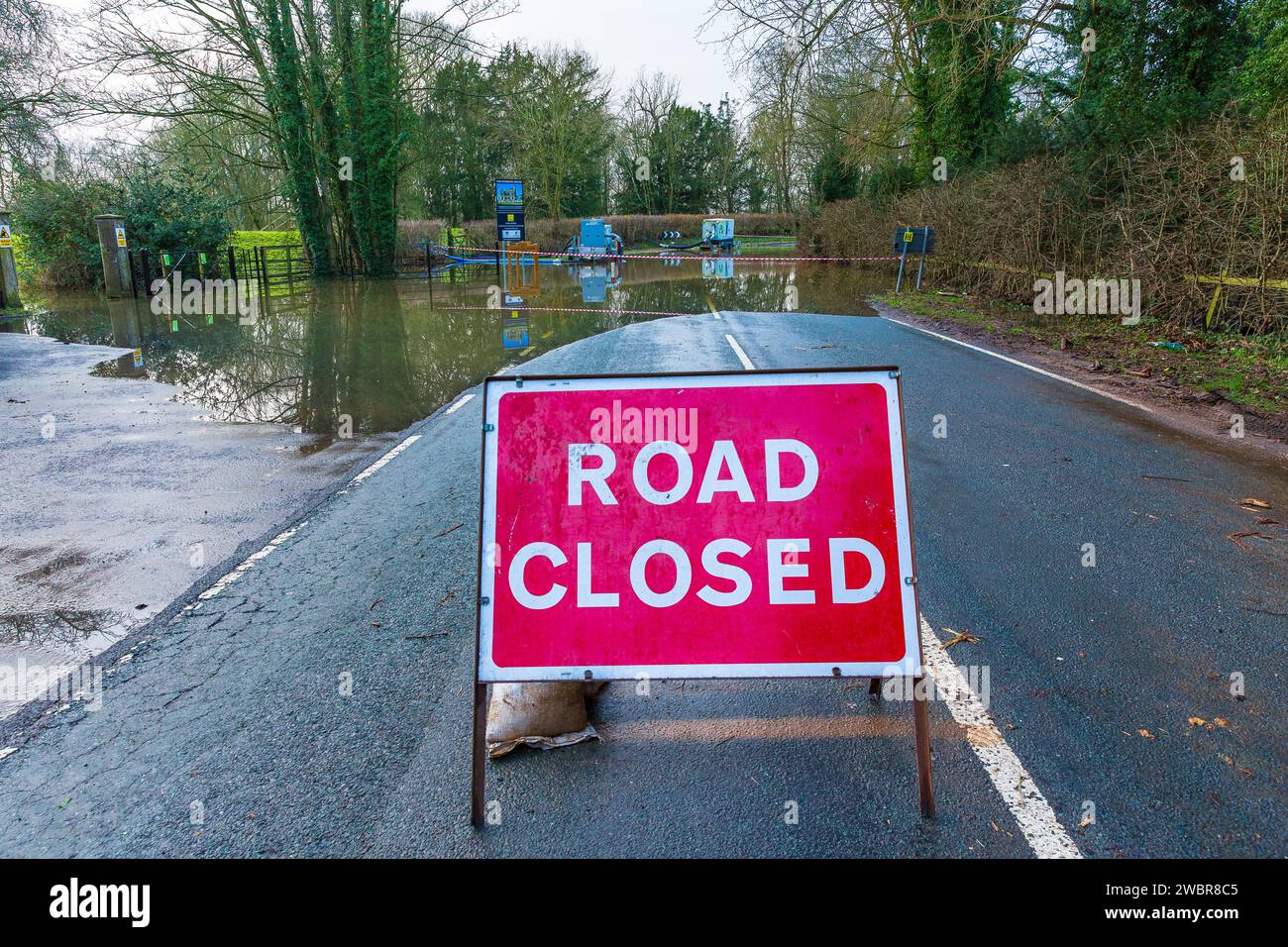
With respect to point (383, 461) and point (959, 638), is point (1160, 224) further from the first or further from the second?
Result: point (383, 461)

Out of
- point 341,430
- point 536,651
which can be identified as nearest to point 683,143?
point 341,430

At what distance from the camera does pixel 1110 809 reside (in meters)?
2.73

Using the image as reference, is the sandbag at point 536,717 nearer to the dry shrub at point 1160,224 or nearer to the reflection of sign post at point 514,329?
the reflection of sign post at point 514,329

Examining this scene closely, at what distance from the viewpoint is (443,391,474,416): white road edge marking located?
9039 mm

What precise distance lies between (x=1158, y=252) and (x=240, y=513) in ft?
47.4

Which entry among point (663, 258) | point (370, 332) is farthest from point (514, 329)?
point (663, 258)

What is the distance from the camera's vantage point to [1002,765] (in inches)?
118

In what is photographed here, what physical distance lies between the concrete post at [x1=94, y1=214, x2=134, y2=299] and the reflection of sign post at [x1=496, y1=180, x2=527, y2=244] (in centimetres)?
1182

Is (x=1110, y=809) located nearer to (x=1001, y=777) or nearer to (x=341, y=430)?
(x=1001, y=777)

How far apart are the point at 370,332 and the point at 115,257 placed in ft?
32.2

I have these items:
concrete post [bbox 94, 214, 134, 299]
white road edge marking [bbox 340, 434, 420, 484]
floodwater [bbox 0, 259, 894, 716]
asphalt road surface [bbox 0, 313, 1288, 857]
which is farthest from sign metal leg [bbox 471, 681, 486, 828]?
concrete post [bbox 94, 214, 134, 299]

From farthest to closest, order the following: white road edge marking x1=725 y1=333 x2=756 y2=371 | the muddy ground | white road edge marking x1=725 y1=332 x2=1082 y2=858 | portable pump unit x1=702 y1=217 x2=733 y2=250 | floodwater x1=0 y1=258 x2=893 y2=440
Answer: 1. portable pump unit x1=702 y1=217 x2=733 y2=250
2. white road edge marking x1=725 y1=333 x2=756 y2=371
3. floodwater x1=0 y1=258 x2=893 y2=440
4. the muddy ground
5. white road edge marking x1=725 y1=332 x2=1082 y2=858
